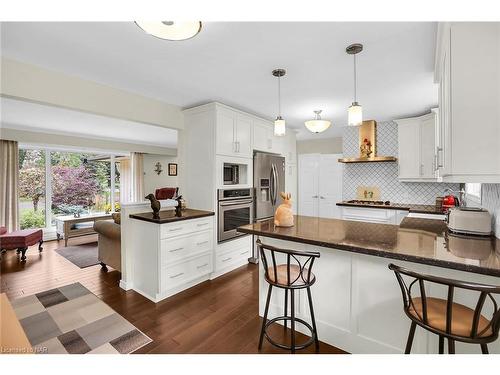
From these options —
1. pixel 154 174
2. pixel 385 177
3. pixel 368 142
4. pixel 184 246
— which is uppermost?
pixel 368 142

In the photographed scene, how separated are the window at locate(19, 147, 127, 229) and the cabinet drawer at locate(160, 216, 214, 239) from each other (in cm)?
406

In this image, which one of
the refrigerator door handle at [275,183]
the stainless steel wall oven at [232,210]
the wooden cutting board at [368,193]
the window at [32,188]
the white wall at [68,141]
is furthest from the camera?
the window at [32,188]

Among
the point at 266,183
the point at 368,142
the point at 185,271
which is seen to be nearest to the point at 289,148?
the point at 266,183

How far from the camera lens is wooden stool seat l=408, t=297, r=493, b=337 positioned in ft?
3.65

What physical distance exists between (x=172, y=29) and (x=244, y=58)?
86cm

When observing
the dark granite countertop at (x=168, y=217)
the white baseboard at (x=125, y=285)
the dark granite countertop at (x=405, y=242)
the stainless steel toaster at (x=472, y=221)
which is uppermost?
the stainless steel toaster at (x=472, y=221)

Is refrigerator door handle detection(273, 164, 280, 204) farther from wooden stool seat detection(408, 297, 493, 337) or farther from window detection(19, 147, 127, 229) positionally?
window detection(19, 147, 127, 229)

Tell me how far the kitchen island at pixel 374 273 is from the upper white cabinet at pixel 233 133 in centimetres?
160

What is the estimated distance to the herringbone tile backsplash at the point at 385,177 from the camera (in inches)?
170

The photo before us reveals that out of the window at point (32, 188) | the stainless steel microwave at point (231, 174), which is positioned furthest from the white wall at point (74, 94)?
the window at point (32, 188)

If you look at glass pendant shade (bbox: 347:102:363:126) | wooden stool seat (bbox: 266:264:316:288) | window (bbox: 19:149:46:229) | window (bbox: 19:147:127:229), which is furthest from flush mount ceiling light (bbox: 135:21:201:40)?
window (bbox: 19:149:46:229)

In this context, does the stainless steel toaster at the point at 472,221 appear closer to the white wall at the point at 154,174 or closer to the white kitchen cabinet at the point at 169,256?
the white kitchen cabinet at the point at 169,256

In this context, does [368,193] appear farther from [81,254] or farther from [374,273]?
[81,254]

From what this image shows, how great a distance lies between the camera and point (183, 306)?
2.54m
